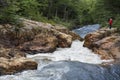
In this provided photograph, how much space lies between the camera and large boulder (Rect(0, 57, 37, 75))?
14703mm

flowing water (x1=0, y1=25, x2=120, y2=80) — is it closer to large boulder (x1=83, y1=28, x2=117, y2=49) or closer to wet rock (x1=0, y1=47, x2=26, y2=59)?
wet rock (x1=0, y1=47, x2=26, y2=59)

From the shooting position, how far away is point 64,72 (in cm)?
1506

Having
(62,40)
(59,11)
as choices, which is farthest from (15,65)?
(59,11)

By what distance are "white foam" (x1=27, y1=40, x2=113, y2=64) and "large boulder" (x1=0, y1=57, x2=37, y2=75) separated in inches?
149

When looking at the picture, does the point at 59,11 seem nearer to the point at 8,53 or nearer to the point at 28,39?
the point at 28,39

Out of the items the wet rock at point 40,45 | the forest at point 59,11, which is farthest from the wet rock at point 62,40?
the forest at point 59,11

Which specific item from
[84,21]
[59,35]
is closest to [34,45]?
[59,35]

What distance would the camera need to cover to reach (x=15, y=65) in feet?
49.4

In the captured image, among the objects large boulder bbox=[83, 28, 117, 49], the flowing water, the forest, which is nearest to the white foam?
the flowing water

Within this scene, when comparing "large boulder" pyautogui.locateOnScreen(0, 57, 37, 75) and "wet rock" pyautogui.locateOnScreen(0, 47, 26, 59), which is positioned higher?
"large boulder" pyautogui.locateOnScreen(0, 57, 37, 75)

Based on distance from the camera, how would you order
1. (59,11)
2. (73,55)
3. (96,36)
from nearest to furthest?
1. (73,55)
2. (96,36)
3. (59,11)

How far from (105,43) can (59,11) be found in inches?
1331

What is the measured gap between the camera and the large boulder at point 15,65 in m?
14.7

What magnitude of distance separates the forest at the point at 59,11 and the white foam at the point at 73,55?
398 cm
